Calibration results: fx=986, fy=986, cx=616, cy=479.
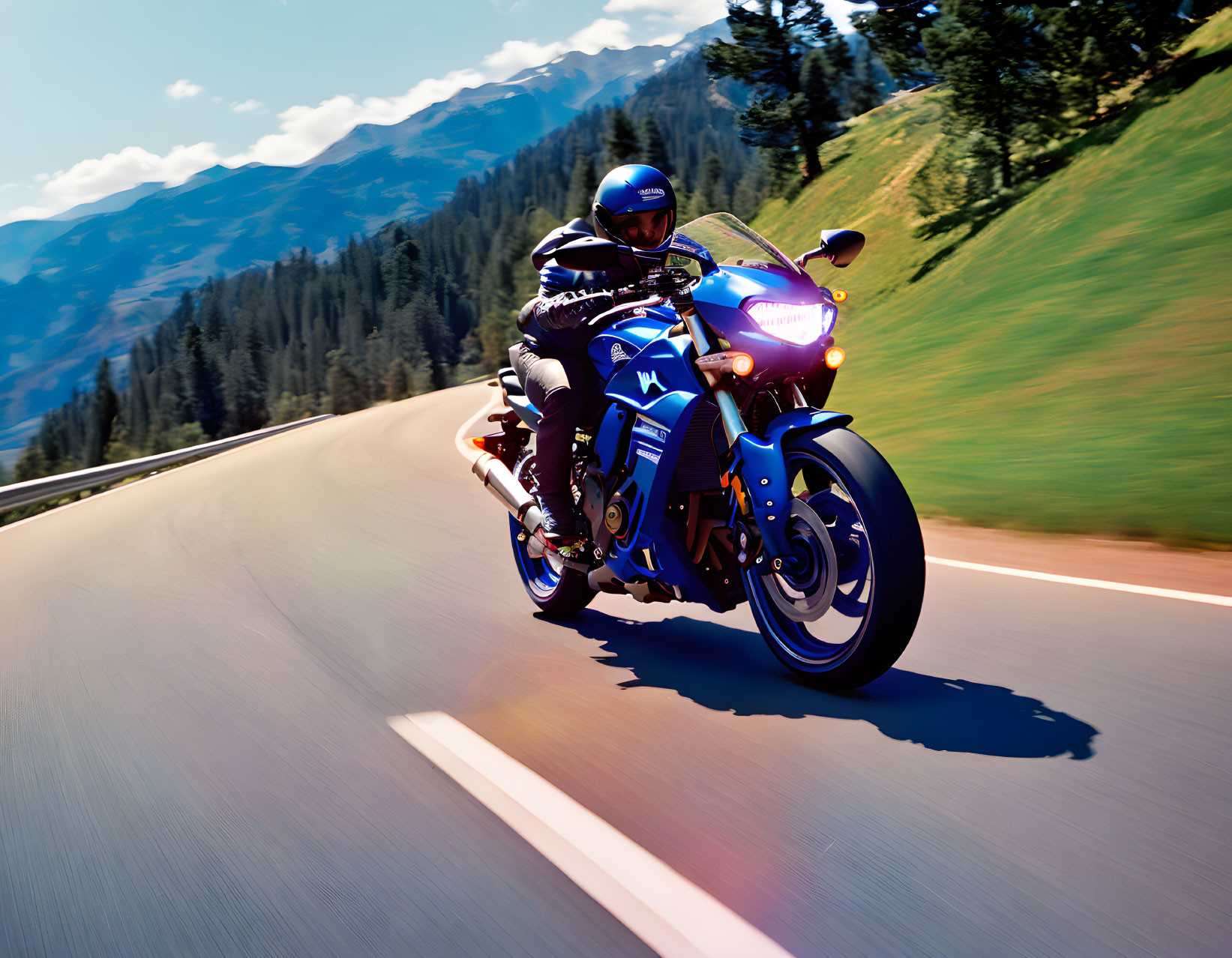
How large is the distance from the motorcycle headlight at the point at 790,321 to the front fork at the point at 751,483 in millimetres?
261

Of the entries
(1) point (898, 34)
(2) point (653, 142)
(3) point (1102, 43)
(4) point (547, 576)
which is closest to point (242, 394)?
(2) point (653, 142)

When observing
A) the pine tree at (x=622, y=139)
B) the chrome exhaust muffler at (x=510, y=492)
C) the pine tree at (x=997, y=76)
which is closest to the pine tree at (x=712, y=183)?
the pine tree at (x=622, y=139)

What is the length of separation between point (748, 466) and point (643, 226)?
132 cm

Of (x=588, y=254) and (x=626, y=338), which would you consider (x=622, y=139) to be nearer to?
(x=626, y=338)

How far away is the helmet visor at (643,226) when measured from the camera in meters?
4.40

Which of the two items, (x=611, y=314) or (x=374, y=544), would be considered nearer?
(x=611, y=314)

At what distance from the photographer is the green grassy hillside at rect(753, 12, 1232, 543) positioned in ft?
24.6

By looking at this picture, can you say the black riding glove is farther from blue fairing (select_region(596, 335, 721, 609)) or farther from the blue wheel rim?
the blue wheel rim

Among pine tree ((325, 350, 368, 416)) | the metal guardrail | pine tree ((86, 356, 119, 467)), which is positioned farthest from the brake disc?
pine tree ((86, 356, 119, 467))

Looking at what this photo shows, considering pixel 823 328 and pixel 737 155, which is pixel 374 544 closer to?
pixel 823 328

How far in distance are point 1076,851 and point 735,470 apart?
1.81 m

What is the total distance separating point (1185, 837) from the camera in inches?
101

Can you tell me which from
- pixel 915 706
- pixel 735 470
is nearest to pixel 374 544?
pixel 735 470

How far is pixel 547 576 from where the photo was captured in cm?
577
